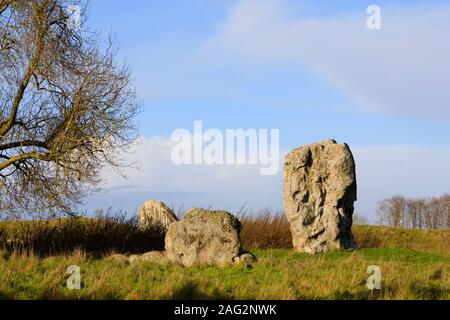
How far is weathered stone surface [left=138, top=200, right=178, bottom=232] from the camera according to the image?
79.2 ft

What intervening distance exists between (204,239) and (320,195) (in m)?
8.17

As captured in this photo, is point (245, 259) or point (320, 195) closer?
point (245, 259)

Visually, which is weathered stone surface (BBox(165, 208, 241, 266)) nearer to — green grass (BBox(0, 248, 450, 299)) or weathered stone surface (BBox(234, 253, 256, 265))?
weathered stone surface (BBox(234, 253, 256, 265))

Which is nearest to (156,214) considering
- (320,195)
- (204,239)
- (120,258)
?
(320,195)

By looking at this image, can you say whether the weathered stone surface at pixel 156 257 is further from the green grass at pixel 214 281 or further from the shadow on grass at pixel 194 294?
the shadow on grass at pixel 194 294

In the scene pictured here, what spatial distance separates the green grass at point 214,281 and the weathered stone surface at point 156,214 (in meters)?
8.86

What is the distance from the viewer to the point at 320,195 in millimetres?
22406

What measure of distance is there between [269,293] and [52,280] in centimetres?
456

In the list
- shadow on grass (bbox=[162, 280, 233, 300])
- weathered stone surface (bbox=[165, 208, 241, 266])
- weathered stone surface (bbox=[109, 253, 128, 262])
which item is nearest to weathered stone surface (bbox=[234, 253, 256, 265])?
weathered stone surface (bbox=[165, 208, 241, 266])

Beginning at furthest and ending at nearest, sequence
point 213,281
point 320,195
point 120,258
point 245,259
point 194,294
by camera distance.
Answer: point 320,195
point 120,258
point 245,259
point 213,281
point 194,294

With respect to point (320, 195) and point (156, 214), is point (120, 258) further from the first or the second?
point (320, 195)

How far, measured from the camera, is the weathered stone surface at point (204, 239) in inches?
603
